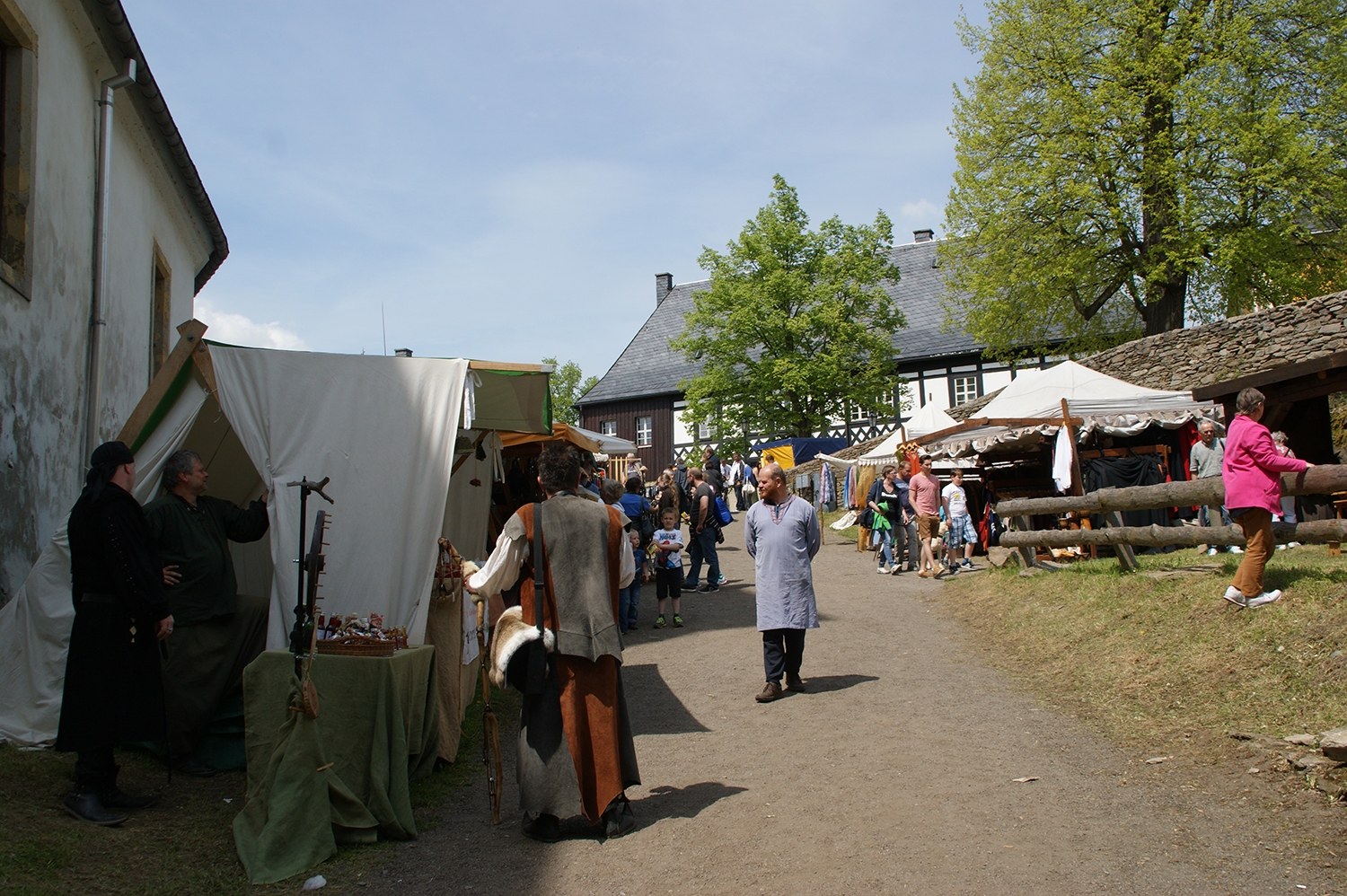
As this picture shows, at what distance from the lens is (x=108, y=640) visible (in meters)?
4.45

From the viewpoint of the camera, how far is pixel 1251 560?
22.0 ft

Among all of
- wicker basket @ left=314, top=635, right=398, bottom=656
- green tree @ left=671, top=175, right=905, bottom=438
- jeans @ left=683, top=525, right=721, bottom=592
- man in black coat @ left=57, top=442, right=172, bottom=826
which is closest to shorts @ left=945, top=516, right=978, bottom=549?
jeans @ left=683, top=525, right=721, bottom=592

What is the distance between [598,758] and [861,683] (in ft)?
11.9

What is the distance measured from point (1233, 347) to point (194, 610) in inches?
748

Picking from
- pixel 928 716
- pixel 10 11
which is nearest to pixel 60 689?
pixel 10 11

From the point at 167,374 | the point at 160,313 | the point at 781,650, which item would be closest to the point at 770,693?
the point at 781,650

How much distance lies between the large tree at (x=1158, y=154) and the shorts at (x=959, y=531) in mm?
10541

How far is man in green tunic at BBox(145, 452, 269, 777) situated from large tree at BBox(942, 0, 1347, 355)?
19.9m

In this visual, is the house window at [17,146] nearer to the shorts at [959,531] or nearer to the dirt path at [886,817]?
the dirt path at [886,817]

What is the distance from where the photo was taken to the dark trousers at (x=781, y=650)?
7129 millimetres

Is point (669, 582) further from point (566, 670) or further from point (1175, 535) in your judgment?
point (566, 670)

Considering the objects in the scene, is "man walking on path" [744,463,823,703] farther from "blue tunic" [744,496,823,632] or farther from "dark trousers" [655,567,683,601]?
"dark trousers" [655,567,683,601]

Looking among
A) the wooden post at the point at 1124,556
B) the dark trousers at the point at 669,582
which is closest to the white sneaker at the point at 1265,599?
the wooden post at the point at 1124,556

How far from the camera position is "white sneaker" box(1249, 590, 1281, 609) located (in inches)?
262
